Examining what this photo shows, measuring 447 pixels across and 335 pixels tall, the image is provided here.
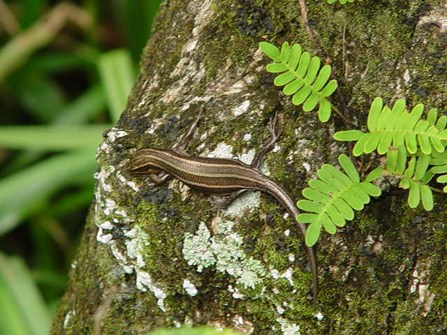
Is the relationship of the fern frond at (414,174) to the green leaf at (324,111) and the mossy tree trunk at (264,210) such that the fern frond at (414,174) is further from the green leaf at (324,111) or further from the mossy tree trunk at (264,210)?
the green leaf at (324,111)

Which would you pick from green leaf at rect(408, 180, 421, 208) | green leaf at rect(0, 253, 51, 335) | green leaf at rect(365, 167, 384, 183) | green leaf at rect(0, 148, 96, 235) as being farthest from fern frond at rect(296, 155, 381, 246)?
green leaf at rect(0, 148, 96, 235)

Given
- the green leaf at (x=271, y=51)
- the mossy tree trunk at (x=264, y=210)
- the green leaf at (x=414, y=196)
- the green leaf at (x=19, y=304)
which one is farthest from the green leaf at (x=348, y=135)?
the green leaf at (x=19, y=304)

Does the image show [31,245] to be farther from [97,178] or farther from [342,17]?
[342,17]

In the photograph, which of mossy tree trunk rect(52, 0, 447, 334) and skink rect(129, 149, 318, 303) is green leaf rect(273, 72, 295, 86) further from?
skink rect(129, 149, 318, 303)

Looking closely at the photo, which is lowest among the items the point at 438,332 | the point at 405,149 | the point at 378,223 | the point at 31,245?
the point at 438,332

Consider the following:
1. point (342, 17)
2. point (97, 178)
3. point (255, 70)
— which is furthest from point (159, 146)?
point (342, 17)

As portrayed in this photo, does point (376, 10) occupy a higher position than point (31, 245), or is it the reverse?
point (31, 245)
